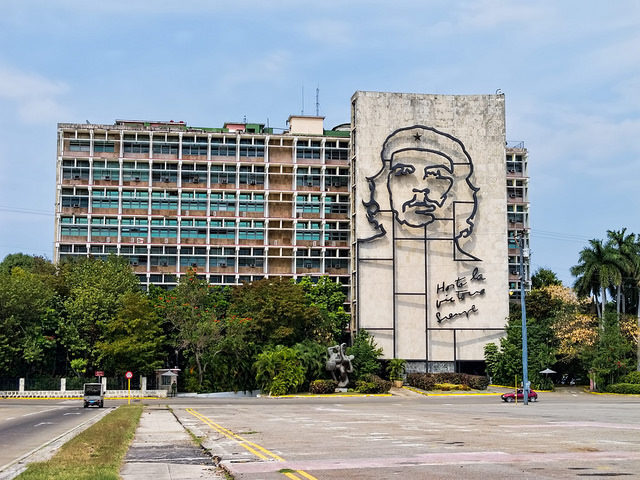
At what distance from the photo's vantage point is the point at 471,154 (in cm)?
10225

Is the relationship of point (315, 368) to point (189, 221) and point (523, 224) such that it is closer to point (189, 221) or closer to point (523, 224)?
point (189, 221)

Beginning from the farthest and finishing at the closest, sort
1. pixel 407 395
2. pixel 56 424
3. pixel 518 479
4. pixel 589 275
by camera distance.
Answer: pixel 589 275 < pixel 407 395 < pixel 56 424 < pixel 518 479

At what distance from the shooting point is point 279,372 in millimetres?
81062


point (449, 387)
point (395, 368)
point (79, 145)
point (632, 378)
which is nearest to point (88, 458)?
point (449, 387)

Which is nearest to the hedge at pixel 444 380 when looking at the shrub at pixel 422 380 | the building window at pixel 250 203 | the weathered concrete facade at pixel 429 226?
the shrub at pixel 422 380

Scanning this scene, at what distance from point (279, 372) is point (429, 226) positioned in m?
30.3

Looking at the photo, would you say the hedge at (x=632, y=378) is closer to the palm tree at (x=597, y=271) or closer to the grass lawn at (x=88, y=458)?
the palm tree at (x=597, y=271)

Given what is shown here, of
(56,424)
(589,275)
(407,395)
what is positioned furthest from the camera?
(589,275)

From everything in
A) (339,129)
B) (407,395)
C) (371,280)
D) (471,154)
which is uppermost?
(339,129)

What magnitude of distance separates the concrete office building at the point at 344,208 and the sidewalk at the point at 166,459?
69244 mm

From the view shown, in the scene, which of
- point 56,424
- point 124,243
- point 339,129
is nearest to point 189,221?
point 124,243

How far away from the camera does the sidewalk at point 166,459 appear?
1797 cm

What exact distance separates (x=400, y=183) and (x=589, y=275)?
1005 inches

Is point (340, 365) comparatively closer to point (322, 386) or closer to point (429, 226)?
point (322, 386)
